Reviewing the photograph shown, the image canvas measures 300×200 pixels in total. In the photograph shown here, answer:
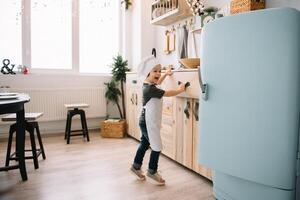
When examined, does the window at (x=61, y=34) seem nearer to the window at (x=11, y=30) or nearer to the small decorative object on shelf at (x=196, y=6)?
the window at (x=11, y=30)

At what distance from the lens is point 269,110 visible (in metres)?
1.49

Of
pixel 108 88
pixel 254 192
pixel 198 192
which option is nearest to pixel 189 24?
pixel 108 88

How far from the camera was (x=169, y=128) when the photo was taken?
296 cm

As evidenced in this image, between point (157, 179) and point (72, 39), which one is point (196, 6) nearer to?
point (157, 179)

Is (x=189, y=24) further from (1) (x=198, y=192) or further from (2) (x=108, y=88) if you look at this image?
(1) (x=198, y=192)

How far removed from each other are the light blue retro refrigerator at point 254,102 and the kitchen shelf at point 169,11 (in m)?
1.63

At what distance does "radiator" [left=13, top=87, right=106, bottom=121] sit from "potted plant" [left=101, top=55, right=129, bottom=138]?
176 millimetres

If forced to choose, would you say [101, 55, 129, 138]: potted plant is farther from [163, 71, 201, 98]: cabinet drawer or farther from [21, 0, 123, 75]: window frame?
[163, 71, 201, 98]: cabinet drawer

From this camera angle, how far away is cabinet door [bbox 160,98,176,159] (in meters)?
2.88

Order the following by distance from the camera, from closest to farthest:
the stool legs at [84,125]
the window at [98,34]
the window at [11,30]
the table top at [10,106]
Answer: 1. the table top at [10,106]
2. the stool legs at [84,125]
3. the window at [11,30]
4. the window at [98,34]

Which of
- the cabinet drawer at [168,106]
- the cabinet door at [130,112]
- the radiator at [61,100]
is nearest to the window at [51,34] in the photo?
Result: the radiator at [61,100]

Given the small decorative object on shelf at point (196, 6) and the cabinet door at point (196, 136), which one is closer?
the cabinet door at point (196, 136)

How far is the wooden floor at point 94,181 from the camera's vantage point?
215 cm

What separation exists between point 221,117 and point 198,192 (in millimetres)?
813
